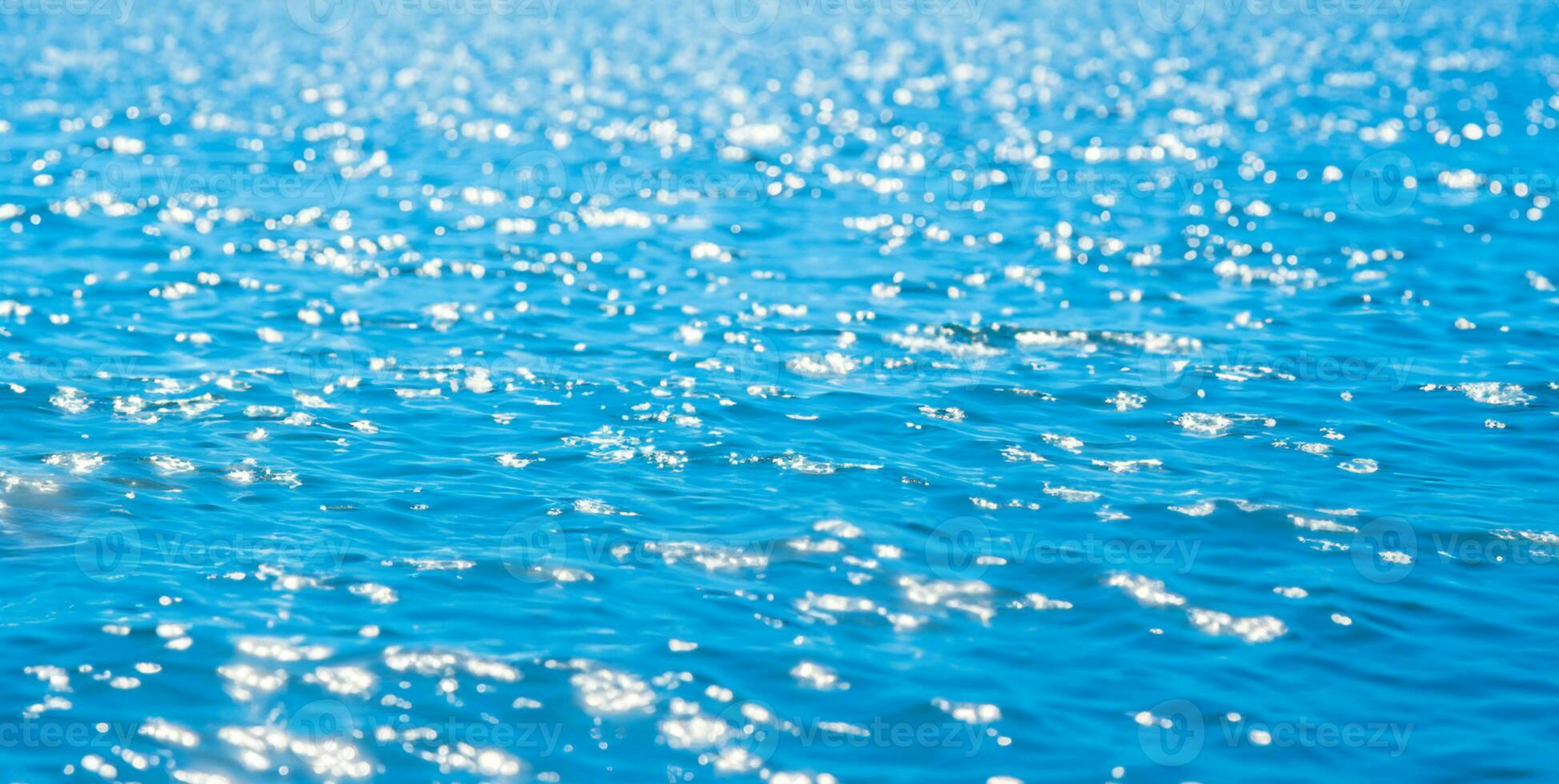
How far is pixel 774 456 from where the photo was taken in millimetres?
15555

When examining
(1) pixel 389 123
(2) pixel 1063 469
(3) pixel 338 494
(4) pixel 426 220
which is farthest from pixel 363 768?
(1) pixel 389 123

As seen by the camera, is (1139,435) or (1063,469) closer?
(1063,469)

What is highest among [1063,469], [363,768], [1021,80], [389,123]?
[1021,80]

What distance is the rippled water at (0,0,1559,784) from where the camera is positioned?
10609mm

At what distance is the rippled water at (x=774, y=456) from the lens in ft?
34.8

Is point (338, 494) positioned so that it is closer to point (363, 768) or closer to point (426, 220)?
point (363, 768)

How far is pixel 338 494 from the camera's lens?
14.4m

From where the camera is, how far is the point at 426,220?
27500mm

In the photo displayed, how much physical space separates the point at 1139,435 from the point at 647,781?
839cm

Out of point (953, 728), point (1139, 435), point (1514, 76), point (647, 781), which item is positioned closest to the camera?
point (647, 781)

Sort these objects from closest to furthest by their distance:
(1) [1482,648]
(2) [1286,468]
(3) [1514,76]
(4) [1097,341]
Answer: (1) [1482,648] → (2) [1286,468] → (4) [1097,341] → (3) [1514,76]

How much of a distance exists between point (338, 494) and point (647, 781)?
5.91 meters

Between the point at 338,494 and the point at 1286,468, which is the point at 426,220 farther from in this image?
the point at 1286,468

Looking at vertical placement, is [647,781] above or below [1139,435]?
below
